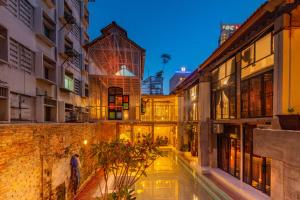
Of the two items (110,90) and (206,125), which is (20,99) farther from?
(206,125)

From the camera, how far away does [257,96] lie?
9930 millimetres

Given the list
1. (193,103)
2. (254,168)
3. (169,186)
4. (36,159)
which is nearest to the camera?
(36,159)

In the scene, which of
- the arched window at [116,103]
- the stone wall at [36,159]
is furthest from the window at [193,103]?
the stone wall at [36,159]

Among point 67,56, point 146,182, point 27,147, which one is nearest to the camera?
point 27,147

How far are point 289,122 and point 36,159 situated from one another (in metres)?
7.05

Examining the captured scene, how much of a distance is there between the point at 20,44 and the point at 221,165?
1349 centimetres

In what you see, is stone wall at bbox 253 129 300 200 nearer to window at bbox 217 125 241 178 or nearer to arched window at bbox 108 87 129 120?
window at bbox 217 125 241 178

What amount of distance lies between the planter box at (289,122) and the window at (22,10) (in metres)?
11.3

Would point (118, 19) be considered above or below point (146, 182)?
above

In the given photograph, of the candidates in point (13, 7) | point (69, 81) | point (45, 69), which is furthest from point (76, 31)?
point (13, 7)

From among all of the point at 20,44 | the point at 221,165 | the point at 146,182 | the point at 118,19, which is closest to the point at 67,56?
the point at 20,44

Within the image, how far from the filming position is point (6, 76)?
31.6 ft

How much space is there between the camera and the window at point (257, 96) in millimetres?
9000

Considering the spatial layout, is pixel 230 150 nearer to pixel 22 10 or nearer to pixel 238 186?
pixel 238 186
